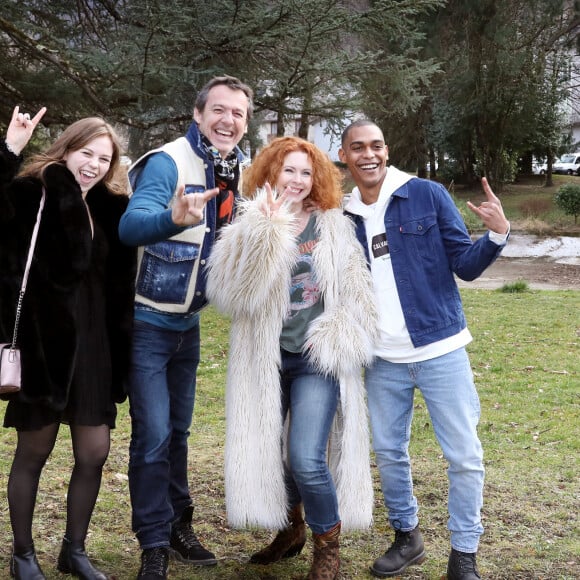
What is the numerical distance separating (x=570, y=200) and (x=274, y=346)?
78.5 ft

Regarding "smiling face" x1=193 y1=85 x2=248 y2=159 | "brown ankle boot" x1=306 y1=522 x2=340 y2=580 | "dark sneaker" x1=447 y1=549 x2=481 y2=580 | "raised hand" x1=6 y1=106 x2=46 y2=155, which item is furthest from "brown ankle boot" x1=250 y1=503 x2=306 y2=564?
"raised hand" x1=6 y1=106 x2=46 y2=155

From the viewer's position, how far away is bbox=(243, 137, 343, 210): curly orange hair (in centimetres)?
342

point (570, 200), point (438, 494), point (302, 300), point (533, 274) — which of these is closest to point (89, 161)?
point (302, 300)

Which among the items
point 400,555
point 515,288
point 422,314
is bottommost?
point 400,555

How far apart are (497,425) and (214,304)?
12.0ft

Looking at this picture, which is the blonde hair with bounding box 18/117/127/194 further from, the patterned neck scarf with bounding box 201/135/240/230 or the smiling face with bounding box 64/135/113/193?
the patterned neck scarf with bounding box 201/135/240/230

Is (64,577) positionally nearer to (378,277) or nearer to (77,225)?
(77,225)

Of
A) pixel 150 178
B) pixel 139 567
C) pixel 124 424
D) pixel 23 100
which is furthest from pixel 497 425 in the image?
pixel 23 100

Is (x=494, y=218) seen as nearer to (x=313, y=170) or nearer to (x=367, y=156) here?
(x=367, y=156)

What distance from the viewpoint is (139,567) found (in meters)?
3.60

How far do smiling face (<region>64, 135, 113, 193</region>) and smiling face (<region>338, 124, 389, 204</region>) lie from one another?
1.09m

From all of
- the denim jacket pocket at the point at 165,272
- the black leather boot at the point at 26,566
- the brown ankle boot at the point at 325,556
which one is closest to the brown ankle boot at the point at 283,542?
the brown ankle boot at the point at 325,556

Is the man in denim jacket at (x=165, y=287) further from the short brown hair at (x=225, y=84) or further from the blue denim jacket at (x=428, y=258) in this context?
the blue denim jacket at (x=428, y=258)

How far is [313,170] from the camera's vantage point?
11.2ft
